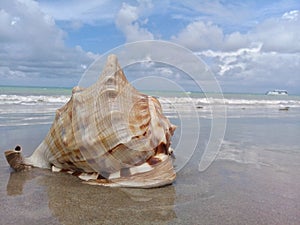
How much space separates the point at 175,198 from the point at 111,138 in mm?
1074

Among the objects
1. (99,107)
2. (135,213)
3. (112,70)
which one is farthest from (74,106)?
(135,213)

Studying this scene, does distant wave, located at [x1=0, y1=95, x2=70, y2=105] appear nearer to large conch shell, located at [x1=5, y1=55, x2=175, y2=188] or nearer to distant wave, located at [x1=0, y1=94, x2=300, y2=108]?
distant wave, located at [x1=0, y1=94, x2=300, y2=108]

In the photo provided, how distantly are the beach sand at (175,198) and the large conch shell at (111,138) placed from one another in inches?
7.1

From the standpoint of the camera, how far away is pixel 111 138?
3.96m

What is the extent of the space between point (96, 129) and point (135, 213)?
1342mm

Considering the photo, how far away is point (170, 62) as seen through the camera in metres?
4.77

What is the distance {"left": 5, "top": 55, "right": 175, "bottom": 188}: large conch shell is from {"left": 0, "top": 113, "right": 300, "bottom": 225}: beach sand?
0.60 feet

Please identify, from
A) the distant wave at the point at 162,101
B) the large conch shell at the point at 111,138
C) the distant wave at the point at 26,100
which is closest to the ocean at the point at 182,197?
the large conch shell at the point at 111,138

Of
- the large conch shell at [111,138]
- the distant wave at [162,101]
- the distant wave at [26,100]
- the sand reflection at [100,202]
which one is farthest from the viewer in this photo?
the distant wave at [26,100]

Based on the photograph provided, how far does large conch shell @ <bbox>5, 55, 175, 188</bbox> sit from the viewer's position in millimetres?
3920

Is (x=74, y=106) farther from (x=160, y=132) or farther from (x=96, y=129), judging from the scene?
(x=160, y=132)

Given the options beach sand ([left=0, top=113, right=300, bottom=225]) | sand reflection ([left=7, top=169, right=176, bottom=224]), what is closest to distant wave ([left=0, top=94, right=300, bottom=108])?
beach sand ([left=0, top=113, right=300, bottom=225])

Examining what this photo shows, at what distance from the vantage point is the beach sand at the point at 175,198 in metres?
2.97

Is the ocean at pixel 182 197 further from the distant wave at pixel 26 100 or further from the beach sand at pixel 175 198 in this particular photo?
the distant wave at pixel 26 100
